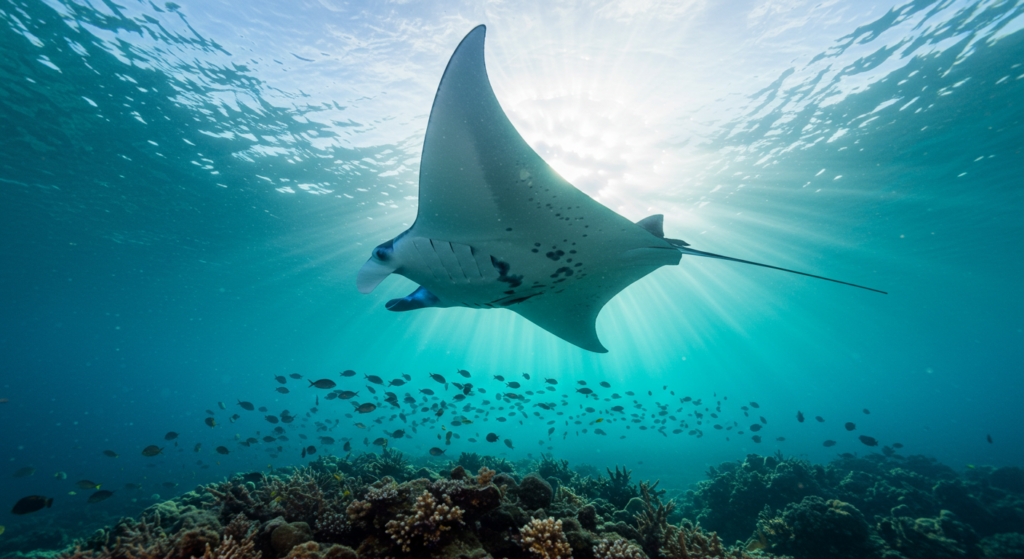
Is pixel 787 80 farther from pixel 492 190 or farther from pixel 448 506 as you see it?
pixel 448 506

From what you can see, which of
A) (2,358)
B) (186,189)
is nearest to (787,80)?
(186,189)

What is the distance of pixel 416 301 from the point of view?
11.7 ft

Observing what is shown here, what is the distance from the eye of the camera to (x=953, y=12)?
7.81 meters

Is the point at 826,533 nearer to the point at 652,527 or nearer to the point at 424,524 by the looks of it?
the point at 652,527

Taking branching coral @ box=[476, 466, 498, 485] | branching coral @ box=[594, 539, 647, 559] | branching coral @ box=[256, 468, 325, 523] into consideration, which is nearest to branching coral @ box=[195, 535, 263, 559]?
branching coral @ box=[256, 468, 325, 523]

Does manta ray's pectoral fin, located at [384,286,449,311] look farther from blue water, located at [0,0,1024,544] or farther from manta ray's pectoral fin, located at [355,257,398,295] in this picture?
blue water, located at [0,0,1024,544]

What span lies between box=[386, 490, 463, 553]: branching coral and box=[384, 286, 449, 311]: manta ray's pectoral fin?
1.64 m

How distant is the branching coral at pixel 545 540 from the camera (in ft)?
7.79

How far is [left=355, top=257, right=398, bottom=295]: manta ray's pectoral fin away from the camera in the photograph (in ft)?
9.62

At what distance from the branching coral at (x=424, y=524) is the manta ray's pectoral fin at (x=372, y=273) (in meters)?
1.63

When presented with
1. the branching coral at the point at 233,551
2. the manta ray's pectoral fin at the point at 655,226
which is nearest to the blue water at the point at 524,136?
the manta ray's pectoral fin at the point at 655,226

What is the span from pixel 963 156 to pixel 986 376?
133053 mm

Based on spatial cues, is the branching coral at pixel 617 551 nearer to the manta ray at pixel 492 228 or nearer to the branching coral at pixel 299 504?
the manta ray at pixel 492 228

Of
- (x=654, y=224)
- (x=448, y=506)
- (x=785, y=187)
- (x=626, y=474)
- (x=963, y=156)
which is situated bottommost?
(x=626, y=474)
